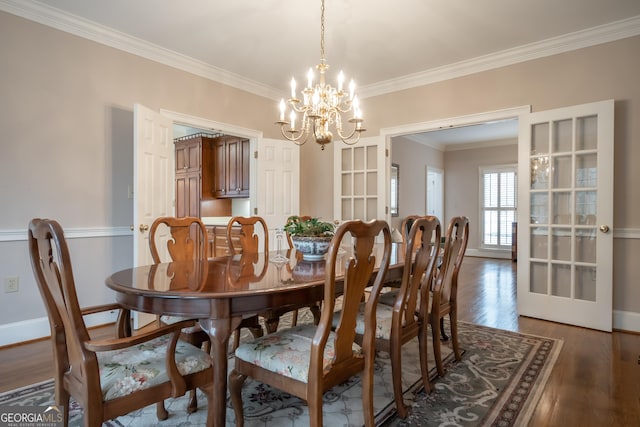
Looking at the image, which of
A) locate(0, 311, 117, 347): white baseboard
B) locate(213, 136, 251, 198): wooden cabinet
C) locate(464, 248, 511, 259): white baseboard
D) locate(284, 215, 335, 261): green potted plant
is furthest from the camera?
locate(464, 248, 511, 259): white baseboard

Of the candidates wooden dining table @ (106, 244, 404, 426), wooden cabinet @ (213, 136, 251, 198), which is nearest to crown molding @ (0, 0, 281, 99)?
wooden cabinet @ (213, 136, 251, 198)

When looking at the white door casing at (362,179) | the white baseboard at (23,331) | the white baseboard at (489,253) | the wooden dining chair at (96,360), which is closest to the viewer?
the wooden dining chair at (96,360)

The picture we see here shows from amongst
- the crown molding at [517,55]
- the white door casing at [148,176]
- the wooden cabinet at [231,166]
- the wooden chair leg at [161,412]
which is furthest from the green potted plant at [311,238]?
the wooden cabinet at [231,166]

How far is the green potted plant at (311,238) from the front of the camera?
2.17 m

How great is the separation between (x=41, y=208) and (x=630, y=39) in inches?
209

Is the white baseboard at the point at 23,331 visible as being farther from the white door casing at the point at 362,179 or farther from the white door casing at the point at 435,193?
the white door casing at the point at 435,193

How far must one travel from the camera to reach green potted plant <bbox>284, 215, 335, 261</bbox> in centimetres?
217

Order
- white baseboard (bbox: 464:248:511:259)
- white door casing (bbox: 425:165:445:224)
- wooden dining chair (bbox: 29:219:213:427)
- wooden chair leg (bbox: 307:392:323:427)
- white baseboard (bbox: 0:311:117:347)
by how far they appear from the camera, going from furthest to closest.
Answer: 1. white door casing (bbox: 425:165:445:224)
2. white baseboard (bbox: 464:248:511:259)
3. white baseboard (bbox: 0:311:117:347)
4. wooden chair leg (bbox: 307:392:323:427)
5. wooden dining chair (bbox: 29:219:213:427)

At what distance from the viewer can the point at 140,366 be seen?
129cm

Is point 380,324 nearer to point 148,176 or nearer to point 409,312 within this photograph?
point 409,312

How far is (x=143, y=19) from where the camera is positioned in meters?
3.05

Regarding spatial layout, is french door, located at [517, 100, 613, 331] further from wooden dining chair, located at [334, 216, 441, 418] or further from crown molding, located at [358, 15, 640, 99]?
wooden dining chair, located at [334, 216, 441, 418]

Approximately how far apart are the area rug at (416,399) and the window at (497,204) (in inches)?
239

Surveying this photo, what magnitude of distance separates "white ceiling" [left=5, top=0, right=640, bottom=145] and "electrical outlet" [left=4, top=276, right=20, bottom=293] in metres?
2.11
